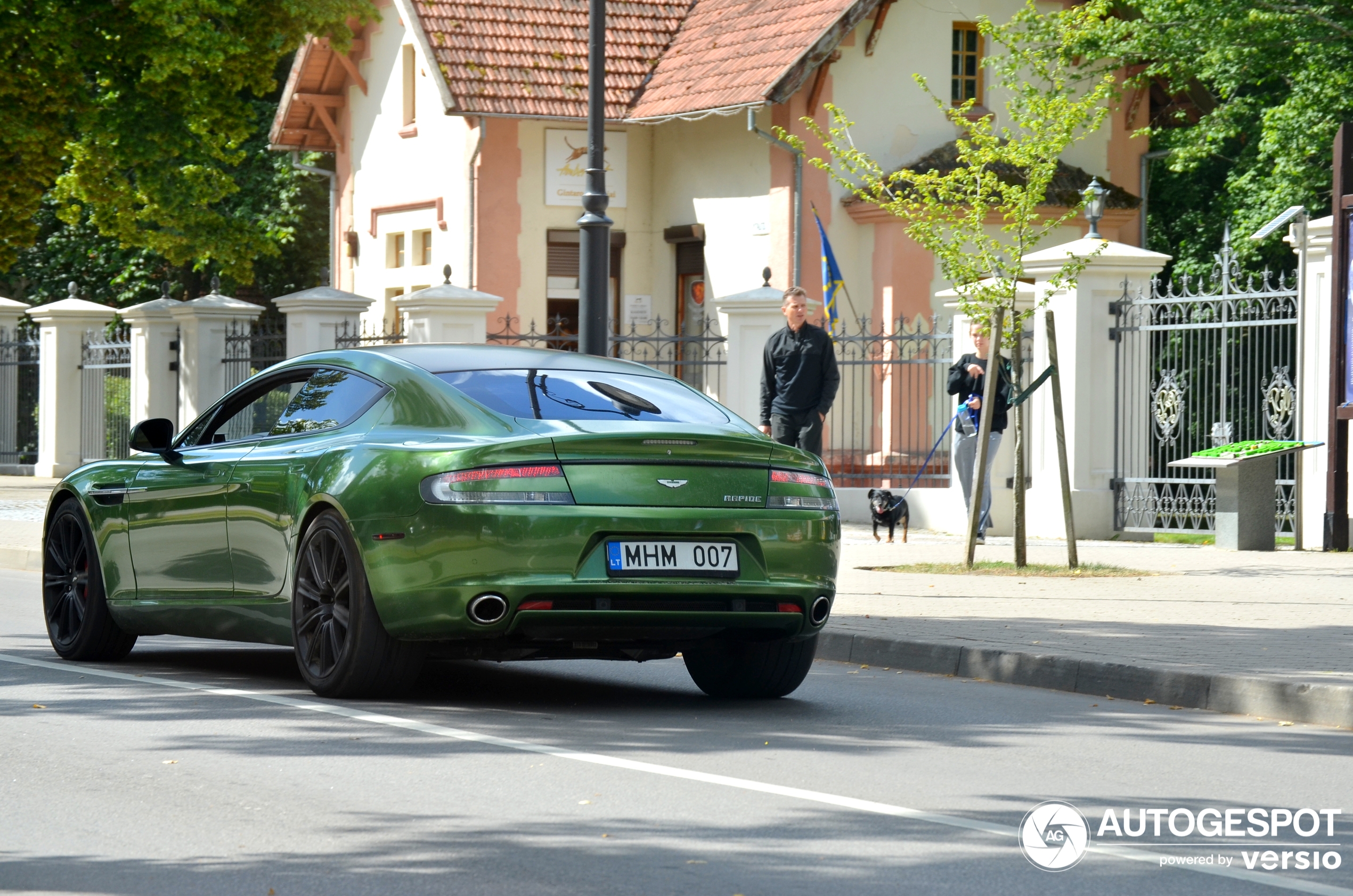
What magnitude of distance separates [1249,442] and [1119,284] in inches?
93.4

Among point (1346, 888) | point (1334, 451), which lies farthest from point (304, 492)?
point (1334, 451)

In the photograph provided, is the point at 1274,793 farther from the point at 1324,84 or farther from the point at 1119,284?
the point at 1324,84

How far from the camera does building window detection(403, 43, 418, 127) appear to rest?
107ft

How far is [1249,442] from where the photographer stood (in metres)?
17.4

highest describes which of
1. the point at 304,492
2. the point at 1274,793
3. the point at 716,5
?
the point at 716,5

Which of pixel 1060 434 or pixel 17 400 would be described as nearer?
pixel 1060 434

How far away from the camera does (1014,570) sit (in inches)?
574

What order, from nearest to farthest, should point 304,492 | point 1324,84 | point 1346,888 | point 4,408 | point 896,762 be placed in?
point 1346,888, point 896,762, point 304,492, point 1324,84, point 4,408

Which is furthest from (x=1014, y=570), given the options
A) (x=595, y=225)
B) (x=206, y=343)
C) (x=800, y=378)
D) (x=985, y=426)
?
(x=206, y=343)

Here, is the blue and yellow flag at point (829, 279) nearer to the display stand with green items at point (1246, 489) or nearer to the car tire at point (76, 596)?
the display stand with green items at point (1246, 489)

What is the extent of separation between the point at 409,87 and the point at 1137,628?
78.7ft

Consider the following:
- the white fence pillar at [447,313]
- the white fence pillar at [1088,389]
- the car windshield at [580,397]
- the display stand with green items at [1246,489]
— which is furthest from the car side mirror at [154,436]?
the white fence pillar at [447,313]

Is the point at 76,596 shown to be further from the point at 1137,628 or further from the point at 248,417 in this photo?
the point at 1137,628

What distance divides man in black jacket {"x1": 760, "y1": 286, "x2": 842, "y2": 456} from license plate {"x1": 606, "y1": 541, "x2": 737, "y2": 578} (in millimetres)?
7346
